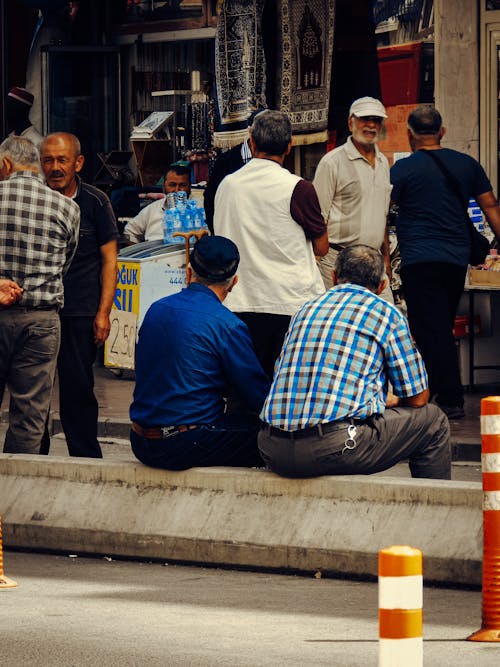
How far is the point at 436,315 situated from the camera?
37.3 ft

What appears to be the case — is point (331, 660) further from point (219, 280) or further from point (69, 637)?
point (219, 280)

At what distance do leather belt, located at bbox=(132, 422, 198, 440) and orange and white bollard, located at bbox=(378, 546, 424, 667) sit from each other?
166 inches

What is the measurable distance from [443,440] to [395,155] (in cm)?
671

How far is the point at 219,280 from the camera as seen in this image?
26.5ft

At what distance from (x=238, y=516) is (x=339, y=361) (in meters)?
0.84

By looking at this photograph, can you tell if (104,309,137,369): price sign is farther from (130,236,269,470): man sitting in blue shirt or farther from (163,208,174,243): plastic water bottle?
(130,236,269,470): man sitting in blue shirt

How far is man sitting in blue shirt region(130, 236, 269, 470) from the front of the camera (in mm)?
7879

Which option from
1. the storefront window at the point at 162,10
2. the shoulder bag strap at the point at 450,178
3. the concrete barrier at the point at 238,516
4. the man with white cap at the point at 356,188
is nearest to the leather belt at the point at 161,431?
the concrete barrier at the point at 238,516

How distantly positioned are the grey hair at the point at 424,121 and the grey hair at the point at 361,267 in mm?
3628

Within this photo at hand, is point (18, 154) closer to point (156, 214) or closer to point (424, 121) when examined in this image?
point (424, 121)

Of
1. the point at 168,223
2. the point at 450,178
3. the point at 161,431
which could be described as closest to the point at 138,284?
the point at 168,223

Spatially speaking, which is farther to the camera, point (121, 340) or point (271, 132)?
point (121, 340)

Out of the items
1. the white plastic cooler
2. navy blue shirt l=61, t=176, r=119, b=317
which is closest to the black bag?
navy blue shirt l=61, t=176, r=119, b=317

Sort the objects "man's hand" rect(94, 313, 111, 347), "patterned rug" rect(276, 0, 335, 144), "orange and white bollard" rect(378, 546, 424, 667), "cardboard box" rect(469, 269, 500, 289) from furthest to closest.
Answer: "patterned rug" rect(276, 0, 335, 144)
"cardboard box" rect(469, 269, 500, 289)
"man's hand" rect(94, 313, 111, 347)
"orange and white bollard" rect(378, 546, 424, 667)
